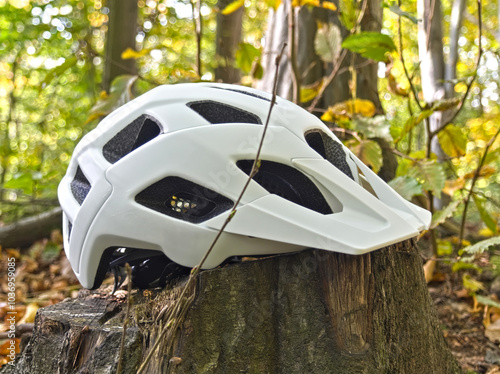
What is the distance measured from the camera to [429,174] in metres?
2.89

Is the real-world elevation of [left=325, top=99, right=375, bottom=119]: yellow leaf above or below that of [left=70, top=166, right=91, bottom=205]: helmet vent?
above

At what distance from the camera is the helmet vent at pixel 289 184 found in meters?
1.89

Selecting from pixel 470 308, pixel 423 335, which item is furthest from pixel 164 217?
pixel 470 308

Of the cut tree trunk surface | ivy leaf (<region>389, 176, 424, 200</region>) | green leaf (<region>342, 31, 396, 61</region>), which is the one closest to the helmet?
the cut tree trunk surface

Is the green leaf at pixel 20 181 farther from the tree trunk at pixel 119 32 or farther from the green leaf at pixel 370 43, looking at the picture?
the green leaf at pixel 370 43

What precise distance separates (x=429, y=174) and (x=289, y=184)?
4.39 feet

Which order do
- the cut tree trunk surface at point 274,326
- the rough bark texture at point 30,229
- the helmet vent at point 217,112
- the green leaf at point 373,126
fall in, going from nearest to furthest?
the cut tree trunk surface at point 274,326
the helmet vent at point 217,112
the green leaf at point 373,126
the rough bark texture at point 30,229

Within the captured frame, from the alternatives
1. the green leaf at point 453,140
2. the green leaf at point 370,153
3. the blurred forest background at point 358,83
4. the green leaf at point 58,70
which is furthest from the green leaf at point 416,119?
the green leaf at point 58,70

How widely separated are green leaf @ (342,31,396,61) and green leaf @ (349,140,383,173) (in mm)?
564

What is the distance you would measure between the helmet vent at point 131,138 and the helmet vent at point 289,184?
0.44 metres

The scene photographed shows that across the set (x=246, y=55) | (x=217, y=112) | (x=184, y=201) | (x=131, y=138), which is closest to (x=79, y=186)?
(x=131, y=138)

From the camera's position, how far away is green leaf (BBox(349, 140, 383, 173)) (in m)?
3.01

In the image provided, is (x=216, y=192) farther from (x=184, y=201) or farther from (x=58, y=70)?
(x=58, y=70)

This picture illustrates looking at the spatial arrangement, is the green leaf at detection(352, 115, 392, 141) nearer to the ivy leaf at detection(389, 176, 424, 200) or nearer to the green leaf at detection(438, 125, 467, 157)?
the ivy leaf at detection(389, 176, 424, 200)
